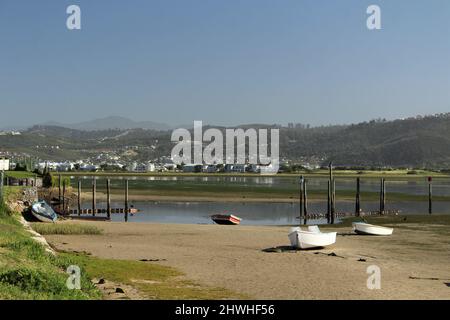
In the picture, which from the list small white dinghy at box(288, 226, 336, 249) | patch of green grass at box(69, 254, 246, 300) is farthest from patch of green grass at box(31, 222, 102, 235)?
small white dinghy at box(288, 226, 336, 249)

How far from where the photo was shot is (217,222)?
148 feet

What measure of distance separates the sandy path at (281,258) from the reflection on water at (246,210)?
1158 centimetres

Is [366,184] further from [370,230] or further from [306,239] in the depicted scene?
[306,239]

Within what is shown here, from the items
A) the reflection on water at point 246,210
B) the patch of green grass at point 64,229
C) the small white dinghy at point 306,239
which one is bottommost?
the reflection on water at point 246,210

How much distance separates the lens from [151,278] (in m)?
19.1

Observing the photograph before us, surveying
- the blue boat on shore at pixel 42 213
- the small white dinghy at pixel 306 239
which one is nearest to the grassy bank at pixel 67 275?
the small white dinghy at pixel 306 239

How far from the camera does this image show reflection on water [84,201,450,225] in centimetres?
4991

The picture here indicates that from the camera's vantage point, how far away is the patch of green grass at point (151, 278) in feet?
54.4

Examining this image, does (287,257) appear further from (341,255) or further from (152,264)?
(152,264)

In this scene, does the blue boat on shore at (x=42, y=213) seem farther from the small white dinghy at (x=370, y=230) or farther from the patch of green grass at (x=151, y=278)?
the small white dinghy at (x=370, y=230)

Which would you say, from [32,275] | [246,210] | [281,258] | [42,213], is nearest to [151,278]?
[32,275]

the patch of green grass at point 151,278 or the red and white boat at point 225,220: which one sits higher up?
the patch of green grass at point 151,278

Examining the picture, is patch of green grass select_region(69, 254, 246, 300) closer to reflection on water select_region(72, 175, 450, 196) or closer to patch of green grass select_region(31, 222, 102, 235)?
patch of green grass select_region(31, 222, 102, 235)

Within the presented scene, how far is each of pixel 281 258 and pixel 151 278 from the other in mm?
6667
